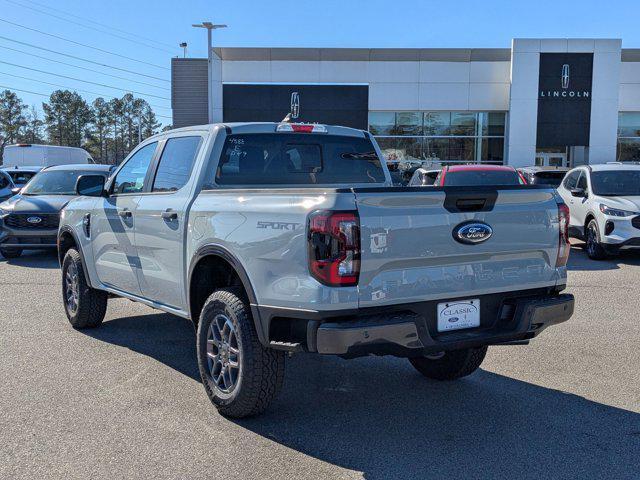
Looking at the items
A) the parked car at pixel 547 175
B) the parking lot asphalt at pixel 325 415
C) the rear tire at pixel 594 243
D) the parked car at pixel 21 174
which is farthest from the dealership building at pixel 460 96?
the parking lot asphalt at pixel 325 415

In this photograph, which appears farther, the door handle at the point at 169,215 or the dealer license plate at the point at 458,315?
the door handle at the point at 169,215

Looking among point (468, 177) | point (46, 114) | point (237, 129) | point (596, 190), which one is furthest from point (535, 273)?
point (46, 114)

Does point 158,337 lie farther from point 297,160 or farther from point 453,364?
point 453,364

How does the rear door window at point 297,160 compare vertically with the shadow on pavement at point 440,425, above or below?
above

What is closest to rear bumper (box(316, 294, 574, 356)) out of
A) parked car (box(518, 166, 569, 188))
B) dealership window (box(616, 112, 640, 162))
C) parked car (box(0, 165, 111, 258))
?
parked car (box(0, 165, 111, 258))

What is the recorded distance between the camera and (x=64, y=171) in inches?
543

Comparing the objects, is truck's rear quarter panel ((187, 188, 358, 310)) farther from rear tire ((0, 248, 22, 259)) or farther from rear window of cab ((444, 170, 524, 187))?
rear tire ((0, 248, 22, 259))

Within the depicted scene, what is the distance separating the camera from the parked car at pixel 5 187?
1573cm

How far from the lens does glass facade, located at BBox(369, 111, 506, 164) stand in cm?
3158

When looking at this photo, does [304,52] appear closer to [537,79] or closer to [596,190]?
[537,79]

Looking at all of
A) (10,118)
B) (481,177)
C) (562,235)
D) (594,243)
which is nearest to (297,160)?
(562,235)

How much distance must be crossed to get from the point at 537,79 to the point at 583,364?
87.9 feet

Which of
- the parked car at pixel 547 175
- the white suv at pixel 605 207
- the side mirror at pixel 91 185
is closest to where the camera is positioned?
the side mirror at pixel 91 185

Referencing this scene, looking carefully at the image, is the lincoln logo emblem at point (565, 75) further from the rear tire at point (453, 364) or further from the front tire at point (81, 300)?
the rear tire at point (453, 364)
